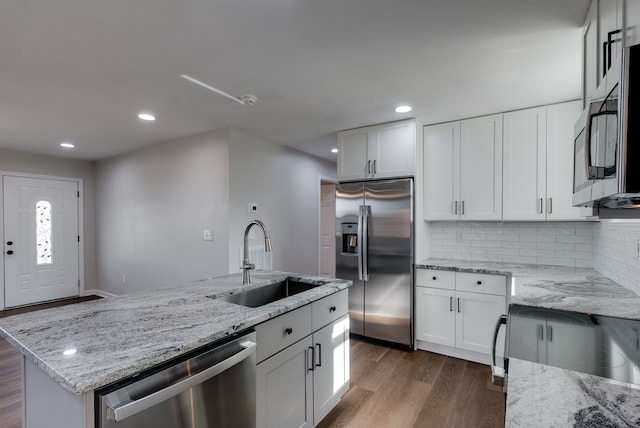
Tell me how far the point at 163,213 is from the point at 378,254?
2941 mm

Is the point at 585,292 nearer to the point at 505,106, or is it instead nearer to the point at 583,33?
the point at 583,33

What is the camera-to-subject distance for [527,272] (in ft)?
8.87

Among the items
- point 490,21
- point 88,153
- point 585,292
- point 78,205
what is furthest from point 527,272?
point 78,205

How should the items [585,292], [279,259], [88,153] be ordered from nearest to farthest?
[585,292] < [279,259] < [88,153]

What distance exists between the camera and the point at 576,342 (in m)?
1.17

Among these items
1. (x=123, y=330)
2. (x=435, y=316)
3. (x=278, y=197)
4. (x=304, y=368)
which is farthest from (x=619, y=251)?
(x=278, y=197)

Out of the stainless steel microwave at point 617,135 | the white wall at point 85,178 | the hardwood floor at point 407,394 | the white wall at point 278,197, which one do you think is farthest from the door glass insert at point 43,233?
the stainless steel microwave at point 617,135

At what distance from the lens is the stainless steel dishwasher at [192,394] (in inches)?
38.2

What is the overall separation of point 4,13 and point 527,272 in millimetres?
3859

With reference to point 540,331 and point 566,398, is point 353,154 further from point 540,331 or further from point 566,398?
point 566,398

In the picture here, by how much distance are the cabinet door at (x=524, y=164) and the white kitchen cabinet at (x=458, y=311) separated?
0.71 metres

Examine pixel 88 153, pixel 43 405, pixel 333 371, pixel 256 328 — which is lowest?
pixel 333 371

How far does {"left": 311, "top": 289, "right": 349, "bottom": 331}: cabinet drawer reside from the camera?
76.6 inches

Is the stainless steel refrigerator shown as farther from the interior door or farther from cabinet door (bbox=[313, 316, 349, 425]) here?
the interior door
